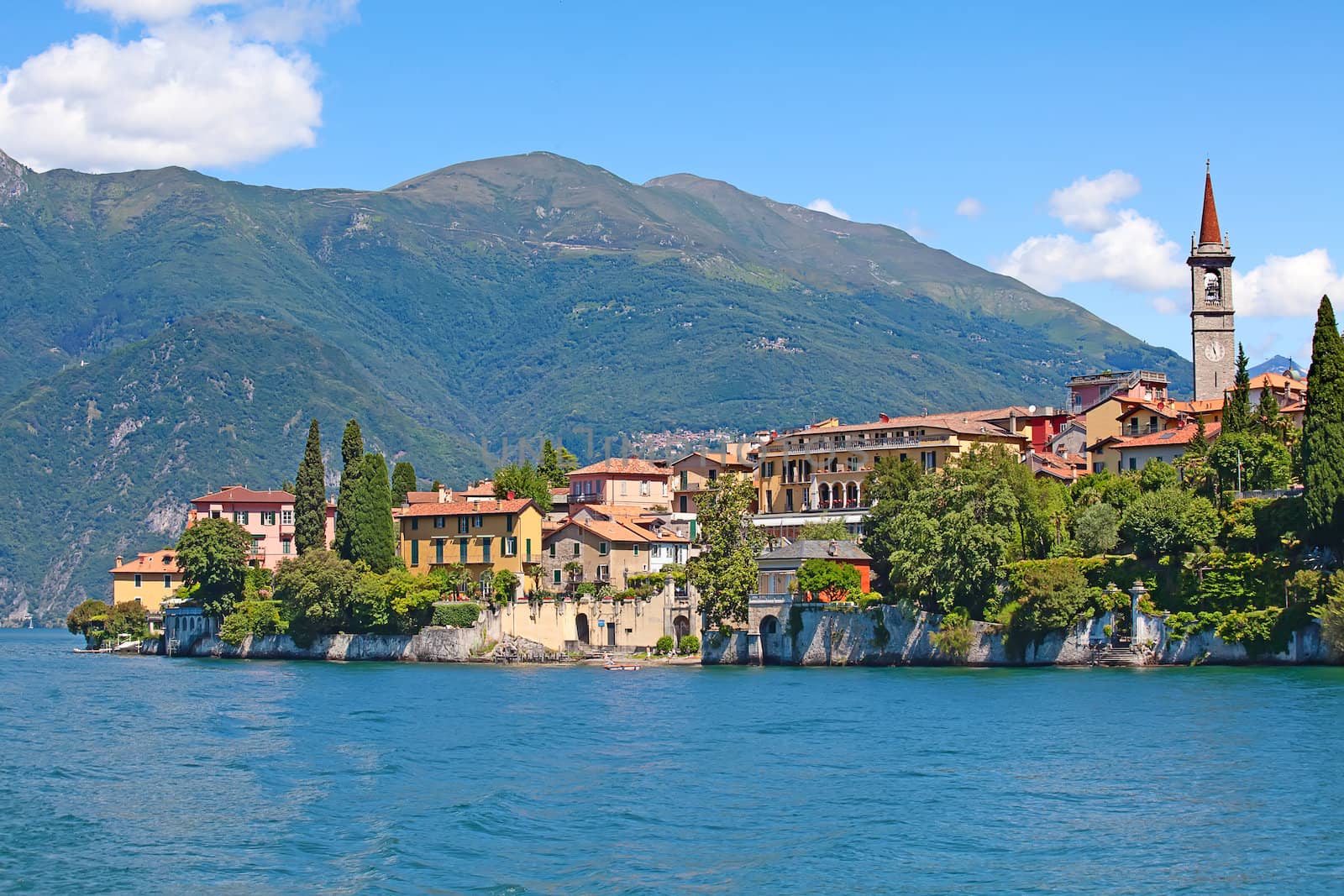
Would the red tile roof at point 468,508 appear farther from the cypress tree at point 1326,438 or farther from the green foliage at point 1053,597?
the cypress tree at point 1326,438

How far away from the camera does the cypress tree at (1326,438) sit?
7106 centimetres

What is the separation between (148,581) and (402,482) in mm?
20739

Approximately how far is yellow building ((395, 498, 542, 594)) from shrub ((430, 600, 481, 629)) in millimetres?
2680

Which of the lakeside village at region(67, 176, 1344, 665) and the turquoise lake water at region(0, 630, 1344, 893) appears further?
the lakeside village at region(67, 176, 1344, 665)

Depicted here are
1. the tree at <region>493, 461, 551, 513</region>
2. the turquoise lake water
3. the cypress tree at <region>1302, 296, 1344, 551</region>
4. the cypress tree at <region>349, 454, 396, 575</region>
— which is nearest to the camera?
the turquoise lake water

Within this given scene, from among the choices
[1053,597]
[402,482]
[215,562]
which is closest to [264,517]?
[402,482]

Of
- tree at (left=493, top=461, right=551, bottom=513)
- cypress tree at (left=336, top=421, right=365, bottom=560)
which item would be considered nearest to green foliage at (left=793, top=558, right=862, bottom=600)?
tree at (left=493, top=461, right=551, bottom=513)

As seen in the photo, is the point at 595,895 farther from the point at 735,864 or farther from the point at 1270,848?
the point at 1270,848

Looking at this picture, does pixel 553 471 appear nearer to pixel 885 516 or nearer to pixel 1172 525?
pixel 885 516

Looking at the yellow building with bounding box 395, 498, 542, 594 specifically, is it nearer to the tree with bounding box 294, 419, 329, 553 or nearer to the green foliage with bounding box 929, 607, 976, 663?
the tree with bounding box 294, 419, 329, 553

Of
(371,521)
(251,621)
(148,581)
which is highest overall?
(371,521)

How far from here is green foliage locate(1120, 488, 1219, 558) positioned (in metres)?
76.6

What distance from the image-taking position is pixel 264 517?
118250 millimetres

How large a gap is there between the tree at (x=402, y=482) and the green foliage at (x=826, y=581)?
38232mm
